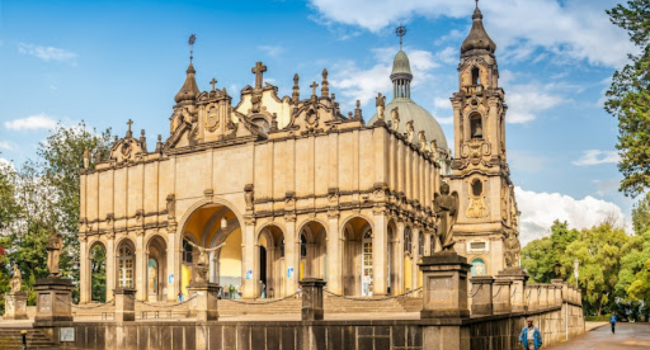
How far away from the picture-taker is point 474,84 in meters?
58.3

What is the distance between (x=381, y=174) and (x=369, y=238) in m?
4.92

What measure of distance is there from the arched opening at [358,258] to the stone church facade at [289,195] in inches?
3.1

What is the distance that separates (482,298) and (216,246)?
2817 centimetres

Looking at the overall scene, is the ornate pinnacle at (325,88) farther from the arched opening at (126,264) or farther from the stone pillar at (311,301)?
the stone pillar at (311,301)


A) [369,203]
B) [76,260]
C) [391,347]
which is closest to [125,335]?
[391,347]

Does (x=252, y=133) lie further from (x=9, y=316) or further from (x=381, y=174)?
(x=9, y=316)

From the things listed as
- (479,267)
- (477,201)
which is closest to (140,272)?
(479,267)

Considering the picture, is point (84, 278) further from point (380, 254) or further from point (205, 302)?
point (205, 302)

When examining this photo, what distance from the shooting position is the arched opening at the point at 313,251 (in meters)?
45.0

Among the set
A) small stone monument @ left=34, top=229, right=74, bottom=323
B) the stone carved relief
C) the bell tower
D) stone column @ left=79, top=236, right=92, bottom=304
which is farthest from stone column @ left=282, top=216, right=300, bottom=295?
the stone carved relief

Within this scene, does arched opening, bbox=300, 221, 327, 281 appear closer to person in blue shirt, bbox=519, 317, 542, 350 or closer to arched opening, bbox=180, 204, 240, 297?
arched opening, bbox=180, 204, 240, 297

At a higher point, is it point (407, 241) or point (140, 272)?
point (407, 241)

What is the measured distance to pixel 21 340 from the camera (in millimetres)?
29203

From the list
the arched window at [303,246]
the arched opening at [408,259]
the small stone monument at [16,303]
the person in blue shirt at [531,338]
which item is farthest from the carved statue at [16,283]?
the person in blue shirt at [531,338]
